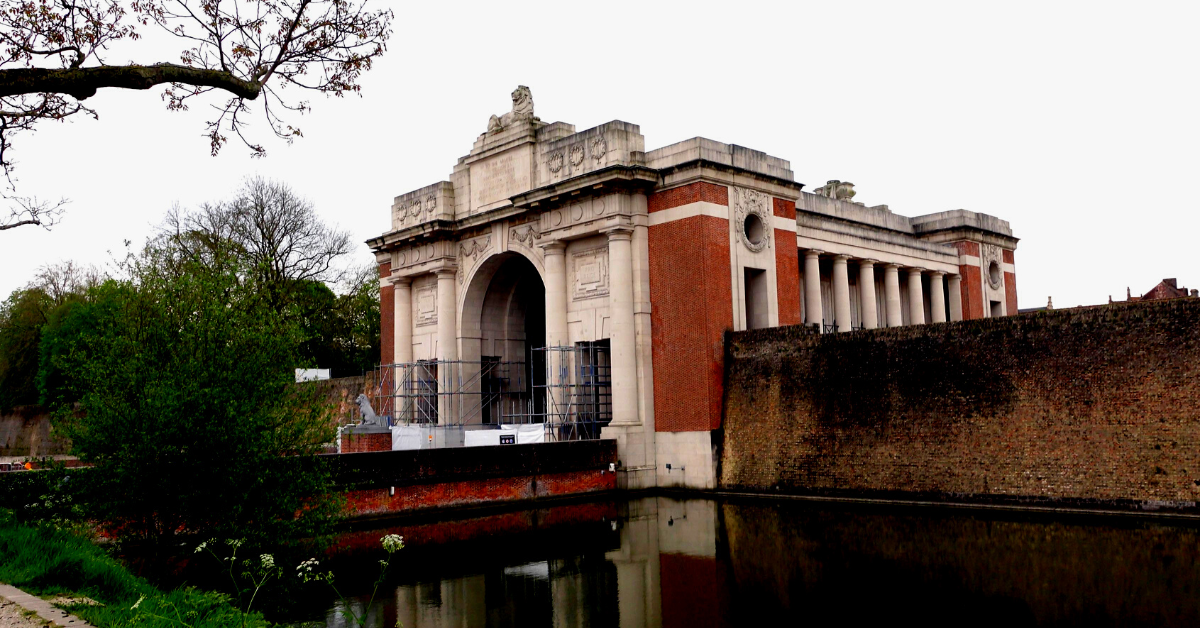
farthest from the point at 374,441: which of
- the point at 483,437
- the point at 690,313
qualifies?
the point at 690,313

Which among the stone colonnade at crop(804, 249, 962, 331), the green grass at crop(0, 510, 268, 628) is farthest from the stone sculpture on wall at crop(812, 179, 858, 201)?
the green grass at crop(0, 510, 268, 628)

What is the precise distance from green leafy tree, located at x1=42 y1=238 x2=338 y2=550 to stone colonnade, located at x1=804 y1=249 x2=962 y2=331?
66.7 ft

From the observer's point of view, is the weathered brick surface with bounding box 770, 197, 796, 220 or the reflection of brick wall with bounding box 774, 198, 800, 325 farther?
the weathered brick surface with bounding box 770, 197, 796, 220

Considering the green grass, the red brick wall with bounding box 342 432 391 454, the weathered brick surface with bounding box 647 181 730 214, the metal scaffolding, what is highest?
the weathered brick surface with bounding box 647 181 730 214

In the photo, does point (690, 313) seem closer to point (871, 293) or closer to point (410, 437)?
point (410, 437)

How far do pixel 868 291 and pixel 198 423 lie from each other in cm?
2738

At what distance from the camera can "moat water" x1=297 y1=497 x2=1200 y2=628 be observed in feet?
34.0

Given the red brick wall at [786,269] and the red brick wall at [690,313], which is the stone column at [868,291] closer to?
the red brick wall at [786,269]

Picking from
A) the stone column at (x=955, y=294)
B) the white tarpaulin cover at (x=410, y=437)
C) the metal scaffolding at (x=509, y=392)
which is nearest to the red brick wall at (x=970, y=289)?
the stone column at (x=955, y=294)

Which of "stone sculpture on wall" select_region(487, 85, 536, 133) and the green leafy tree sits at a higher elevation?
"stone sculpture on wall" select_region(487, 85, 536, 133)

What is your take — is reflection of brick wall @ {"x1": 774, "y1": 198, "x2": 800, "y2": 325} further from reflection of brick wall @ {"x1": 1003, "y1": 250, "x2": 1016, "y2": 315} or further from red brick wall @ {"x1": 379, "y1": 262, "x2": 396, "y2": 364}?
red brick wall @ {"x1": 379, "y1": 262, "x2": 396, "y2": 364}

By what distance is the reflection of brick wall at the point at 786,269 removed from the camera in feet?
89.1

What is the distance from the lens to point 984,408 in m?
18.8

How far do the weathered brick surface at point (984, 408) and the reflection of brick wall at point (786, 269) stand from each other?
3687 mm
